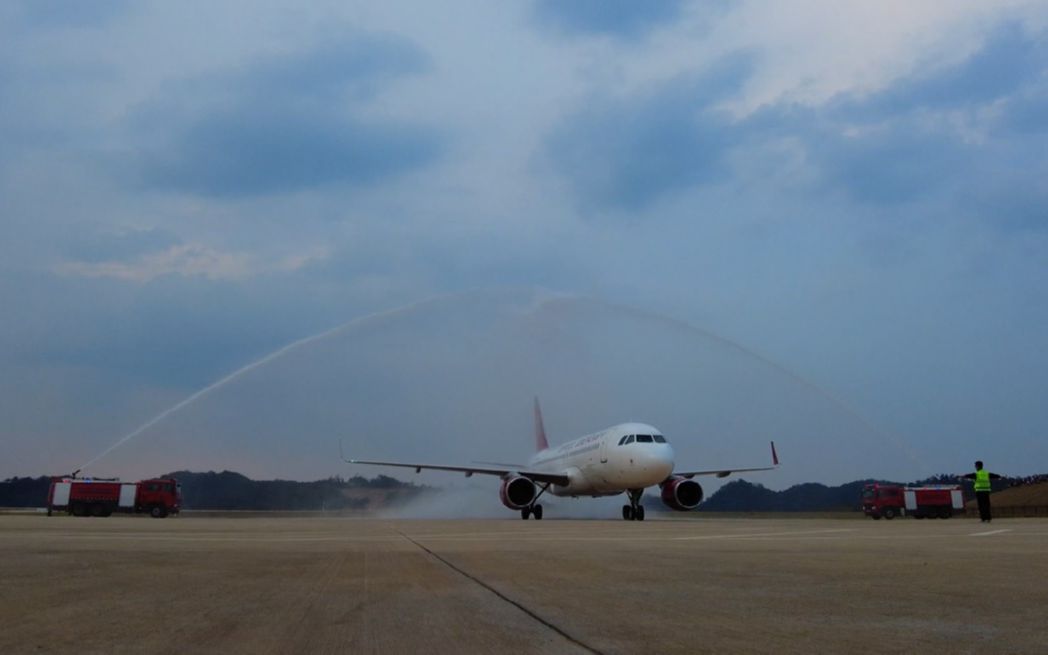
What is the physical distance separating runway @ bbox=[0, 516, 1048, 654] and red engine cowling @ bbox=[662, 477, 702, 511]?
2487 cm

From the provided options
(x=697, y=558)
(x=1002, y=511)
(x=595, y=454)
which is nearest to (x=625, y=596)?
(x=697, y=558)

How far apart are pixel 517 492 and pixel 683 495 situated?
24.9 ft

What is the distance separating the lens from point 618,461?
109 feet

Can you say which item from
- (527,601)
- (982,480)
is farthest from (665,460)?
(527,601)

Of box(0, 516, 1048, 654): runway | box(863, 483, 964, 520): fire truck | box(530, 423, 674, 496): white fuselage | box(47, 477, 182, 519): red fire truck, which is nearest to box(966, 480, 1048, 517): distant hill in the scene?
box(863, 483, 964, 520): fire truck

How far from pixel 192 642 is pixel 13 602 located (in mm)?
2670

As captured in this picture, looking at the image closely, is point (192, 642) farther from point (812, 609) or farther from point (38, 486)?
point (38, 486)

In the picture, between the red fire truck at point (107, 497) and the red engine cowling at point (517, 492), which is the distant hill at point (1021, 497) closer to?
the red engine cowling at point (517, 492)

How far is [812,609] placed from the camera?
5859mm

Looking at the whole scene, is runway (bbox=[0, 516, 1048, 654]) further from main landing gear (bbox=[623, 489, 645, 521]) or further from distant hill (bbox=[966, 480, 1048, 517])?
distant hill (bbox=[966, 480, 1048, 517])

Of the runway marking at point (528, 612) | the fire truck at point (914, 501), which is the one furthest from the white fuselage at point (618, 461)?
the runway marking at point (528, 612)

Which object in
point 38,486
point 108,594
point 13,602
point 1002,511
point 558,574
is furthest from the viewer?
point 38,486

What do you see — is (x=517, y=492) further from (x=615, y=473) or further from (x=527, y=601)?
(x=527, y=601)

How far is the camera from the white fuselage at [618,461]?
1280 inches
